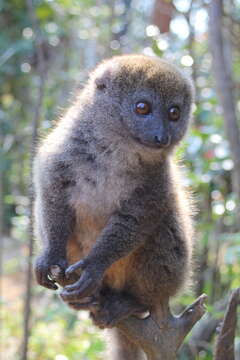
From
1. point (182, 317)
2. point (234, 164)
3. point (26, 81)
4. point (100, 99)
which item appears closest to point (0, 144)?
point (26, 81)

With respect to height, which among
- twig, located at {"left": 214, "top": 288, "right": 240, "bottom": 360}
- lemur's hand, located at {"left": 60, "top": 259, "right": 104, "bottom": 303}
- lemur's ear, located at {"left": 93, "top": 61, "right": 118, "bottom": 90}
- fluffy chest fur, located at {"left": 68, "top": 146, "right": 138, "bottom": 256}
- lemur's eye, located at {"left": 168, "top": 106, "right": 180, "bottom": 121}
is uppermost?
lemur's ear, located at {"left": 93, "top": 61, "right": 118, "bottom": 90}

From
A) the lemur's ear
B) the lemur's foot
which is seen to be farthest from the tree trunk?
the lemur's foot

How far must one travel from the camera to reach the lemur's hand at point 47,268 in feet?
9.42

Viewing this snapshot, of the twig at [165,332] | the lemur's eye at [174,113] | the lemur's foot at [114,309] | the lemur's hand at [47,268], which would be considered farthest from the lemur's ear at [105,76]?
the twig at [165,332]

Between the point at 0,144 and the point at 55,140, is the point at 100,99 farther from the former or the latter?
the point at 0,144

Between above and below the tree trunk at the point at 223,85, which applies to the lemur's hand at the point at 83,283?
below

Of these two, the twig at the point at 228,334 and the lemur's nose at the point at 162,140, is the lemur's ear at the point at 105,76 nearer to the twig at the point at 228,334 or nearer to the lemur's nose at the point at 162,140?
the lemur's nose at the point at 162,140

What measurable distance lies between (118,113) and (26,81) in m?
5.53

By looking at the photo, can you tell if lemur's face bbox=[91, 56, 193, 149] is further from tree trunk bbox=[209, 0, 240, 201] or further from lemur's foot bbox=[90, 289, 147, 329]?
tree trunk bbox=[209, 0, 240, 201]

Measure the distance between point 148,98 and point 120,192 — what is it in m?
0.57

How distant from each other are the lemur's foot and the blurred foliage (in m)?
0.83

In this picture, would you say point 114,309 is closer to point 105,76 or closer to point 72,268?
point 72,268

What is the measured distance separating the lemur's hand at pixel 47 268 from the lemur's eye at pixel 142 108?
0.93 m

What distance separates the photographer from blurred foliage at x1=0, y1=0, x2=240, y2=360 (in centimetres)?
488
